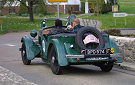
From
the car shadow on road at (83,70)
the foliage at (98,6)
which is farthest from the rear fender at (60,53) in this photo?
the foliage at (98,6)

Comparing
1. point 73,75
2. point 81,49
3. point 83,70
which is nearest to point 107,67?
point 83,70

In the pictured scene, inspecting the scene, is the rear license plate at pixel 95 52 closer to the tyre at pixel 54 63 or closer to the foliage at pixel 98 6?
the tyre at pixel 54 63

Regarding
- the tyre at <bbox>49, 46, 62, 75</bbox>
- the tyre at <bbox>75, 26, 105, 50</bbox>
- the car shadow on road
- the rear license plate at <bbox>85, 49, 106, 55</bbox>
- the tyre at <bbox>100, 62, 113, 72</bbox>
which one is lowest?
the car shadow on road

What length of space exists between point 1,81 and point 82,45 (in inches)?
88.0

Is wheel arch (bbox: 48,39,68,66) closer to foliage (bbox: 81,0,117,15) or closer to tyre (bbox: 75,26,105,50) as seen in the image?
tyre (bbox: 75,26,105,50)

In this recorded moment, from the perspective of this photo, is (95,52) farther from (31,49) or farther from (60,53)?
(31,49)

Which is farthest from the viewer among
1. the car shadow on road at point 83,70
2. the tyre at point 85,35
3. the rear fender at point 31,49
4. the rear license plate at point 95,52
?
the rear fender at point 31,49

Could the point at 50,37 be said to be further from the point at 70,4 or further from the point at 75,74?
the point at 70,4

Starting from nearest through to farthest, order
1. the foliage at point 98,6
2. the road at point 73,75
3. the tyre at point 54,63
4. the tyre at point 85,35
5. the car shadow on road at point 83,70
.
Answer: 1. the road at point 73,75
2. the tyre at point 85,35
3. the tyre at point 54,63
4. the car shadow on road at point 83,70
5. the foliage at point 98,6

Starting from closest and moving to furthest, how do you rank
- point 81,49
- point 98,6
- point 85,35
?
point 81,49, point 85,35, point 98,6

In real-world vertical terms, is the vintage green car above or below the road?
above

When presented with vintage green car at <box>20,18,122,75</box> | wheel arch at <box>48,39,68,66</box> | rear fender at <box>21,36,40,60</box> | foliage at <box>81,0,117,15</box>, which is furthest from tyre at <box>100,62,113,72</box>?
foliage at <box>81,0,117,15</box>

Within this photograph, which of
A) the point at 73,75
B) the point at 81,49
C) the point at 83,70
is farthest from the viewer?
the point at 83,70

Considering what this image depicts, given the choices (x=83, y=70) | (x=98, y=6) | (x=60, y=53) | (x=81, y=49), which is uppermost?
(x=81, y=49)
